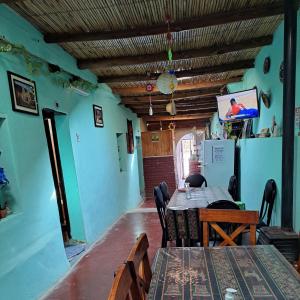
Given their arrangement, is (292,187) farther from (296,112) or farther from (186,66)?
(186,66)

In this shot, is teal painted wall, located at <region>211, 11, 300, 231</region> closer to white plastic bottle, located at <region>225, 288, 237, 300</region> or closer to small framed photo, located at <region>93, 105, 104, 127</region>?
white plastic bottle, located at <region>225, 288, 237, 300</region>

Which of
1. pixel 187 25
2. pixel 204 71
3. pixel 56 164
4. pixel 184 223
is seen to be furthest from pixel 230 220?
pixel 204 71

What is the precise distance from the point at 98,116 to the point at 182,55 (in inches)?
71.4

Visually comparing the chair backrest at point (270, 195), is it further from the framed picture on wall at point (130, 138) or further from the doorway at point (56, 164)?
the framed picture on wall at point (130, 138)

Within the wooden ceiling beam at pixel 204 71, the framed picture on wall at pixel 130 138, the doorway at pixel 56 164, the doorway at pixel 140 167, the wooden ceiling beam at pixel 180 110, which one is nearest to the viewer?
the doorway at pixel 56 164

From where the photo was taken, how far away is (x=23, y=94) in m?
2.19

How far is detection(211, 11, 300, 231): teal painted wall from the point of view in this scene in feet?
8.14

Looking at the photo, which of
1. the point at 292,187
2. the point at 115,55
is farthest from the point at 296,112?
the point at 115,55

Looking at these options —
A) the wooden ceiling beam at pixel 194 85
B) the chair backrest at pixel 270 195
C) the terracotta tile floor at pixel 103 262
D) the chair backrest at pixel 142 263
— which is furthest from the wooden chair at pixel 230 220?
the wooden ceiling beam at pixel 194 85

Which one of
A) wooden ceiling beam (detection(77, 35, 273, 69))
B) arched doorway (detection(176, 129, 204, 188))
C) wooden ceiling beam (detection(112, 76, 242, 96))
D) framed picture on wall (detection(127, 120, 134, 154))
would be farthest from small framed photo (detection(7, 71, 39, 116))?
arched doorway (detection(176, 129, 204, 188))

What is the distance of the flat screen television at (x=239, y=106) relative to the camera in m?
3.38

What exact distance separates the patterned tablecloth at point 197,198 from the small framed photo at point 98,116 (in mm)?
1798

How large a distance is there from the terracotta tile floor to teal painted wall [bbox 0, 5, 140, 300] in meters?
0.16

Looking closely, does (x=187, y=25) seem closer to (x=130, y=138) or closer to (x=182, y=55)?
(x=182, y=55)
